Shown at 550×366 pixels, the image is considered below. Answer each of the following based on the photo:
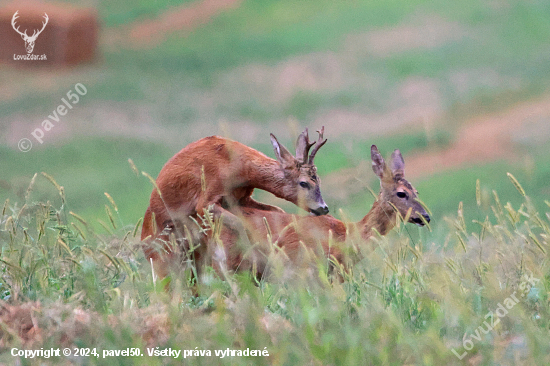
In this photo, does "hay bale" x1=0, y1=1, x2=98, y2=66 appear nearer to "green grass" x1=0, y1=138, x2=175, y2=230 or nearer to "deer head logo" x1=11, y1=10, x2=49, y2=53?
Answer: "deer head logo" x1=11, y1=10, x2=49, y2=53

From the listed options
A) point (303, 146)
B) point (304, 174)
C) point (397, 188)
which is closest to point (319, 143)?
point (303, 146)

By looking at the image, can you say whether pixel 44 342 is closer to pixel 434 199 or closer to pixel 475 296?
pixel 475 296

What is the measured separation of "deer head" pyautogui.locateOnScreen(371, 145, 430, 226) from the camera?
17.7ft

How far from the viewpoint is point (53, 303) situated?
3504mm

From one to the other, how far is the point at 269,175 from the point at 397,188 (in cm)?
106

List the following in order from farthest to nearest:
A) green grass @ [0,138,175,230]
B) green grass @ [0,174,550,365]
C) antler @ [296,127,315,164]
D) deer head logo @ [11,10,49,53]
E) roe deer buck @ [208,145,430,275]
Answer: deer head logo @ [11,10,49,53] < green grass @ [0,138,175,230] < antler @ [296,127,315,164] < roe deer buck @ [208,145,430,275] < green grass @ [0,174,550,365]

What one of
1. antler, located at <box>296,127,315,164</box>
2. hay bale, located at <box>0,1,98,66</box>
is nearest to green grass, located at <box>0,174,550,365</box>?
antler, located at <box>296,127,315,164</box>

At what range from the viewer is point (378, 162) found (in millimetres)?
5539

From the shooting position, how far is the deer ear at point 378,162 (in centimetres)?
550

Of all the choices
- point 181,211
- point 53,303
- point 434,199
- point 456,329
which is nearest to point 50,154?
point 434,199

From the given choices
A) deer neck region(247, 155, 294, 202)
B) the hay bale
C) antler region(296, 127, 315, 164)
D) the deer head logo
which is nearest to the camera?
antler region(296, 127, 315, 164)

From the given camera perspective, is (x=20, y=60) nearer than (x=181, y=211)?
No

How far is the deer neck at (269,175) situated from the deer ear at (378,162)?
2.49ft

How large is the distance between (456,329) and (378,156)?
2347 mm
